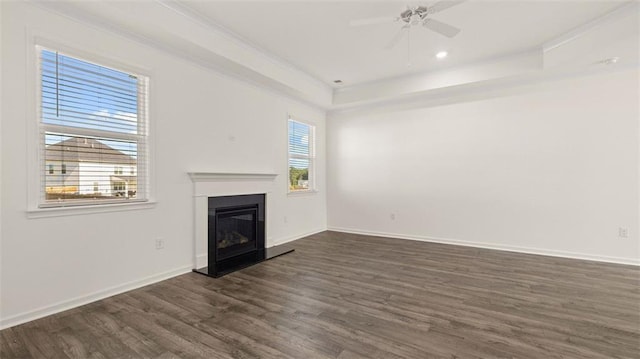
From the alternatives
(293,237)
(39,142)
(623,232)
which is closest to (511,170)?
(623,232)

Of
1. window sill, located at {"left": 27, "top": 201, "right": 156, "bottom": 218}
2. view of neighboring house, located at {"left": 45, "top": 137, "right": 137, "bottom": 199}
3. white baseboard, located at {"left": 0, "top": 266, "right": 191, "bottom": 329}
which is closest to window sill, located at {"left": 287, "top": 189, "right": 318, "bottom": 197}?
white baseboard, located at {"left": 0, "top": 266, "right": 191, "bottom": 329}

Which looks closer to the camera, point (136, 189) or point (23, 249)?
point (23, 249)

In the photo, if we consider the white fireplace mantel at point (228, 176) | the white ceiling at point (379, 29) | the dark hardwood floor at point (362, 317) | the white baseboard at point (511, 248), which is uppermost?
the white ceiling at point (379, 29)

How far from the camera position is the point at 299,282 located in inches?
125

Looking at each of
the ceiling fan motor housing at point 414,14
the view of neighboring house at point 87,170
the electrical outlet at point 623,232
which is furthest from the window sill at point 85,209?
the electrical outlet at point 623,232

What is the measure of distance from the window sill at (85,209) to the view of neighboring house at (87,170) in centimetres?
13

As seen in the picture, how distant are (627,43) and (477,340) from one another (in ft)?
11.8

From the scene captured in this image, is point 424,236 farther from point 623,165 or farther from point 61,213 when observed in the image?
point 61,213

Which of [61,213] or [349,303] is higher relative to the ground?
[61,213]

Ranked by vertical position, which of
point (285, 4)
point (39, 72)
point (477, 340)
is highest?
point (285, 4)

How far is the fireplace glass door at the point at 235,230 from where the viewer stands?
389 cm

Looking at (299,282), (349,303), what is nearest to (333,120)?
(299,282)

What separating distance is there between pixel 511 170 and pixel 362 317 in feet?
12.0

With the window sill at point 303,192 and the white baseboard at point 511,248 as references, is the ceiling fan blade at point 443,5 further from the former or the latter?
the white baseboard at point 511,248
